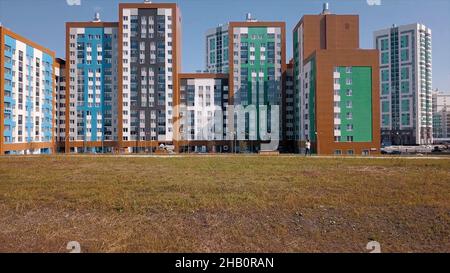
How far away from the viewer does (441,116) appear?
177m

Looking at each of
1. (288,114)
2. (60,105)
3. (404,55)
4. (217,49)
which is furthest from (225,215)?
(404,55)

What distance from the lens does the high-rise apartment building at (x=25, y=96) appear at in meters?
65.9

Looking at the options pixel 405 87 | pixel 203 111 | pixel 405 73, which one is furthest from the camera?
pixel 405 73

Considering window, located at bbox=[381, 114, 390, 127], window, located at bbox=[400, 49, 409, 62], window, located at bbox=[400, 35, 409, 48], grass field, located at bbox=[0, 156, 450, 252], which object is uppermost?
window, located at bbox=[400, 35, 409, 48]

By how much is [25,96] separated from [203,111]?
48517 mm

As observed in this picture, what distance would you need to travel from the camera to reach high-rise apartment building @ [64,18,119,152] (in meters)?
83.6

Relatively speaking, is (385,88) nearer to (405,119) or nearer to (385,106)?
(385,106)

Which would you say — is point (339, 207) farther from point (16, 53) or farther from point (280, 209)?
point (16, 53)

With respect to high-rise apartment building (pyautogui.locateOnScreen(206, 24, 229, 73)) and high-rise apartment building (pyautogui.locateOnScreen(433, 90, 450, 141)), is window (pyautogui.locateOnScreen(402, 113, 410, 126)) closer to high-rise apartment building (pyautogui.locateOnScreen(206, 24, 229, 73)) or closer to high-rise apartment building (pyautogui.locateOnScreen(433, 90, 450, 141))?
high-rise apartment building (pyautogui.locateOnScreen(433, 90, 450, 141))

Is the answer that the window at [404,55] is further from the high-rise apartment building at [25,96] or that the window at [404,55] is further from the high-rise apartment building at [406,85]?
the high-rise apartment building at [25,96]

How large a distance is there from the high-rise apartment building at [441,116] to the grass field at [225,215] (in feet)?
661

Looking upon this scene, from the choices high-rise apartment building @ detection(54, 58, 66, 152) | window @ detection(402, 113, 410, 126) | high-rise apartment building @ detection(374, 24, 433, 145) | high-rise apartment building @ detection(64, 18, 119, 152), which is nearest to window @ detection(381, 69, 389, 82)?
high-rise apartment building @ detection(374, 24, 433, 145)

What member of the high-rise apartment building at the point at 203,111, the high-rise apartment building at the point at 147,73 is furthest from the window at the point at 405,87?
the high-rise apartment building at the point at 147,73

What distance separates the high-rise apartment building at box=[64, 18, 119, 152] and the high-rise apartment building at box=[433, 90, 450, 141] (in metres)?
188
